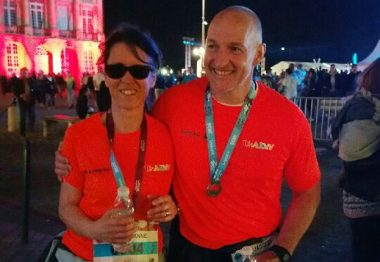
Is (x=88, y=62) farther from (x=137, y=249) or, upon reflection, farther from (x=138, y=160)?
(x=137, y=249)

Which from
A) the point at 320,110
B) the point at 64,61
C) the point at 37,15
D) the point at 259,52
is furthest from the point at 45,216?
the point at 37,15

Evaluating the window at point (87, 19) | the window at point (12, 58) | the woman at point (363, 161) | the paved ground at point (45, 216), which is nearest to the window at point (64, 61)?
the window at point (87, 19)

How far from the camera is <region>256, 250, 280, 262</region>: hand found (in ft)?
7.30

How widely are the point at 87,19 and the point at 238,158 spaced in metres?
53.5

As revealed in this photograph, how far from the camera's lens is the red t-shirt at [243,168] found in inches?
Answer: 91.8

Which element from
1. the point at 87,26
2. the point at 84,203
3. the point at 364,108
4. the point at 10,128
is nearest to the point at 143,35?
the point at 84,203

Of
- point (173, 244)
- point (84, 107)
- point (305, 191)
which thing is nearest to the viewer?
point (305, 191)

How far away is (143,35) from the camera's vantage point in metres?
2.33

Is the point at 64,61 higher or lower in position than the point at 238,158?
lower

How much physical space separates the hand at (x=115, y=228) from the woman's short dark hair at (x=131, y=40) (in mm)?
823

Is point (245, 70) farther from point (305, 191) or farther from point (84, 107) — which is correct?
point (84, 107)

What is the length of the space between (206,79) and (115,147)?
699mm

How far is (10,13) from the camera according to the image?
46469 millimetres

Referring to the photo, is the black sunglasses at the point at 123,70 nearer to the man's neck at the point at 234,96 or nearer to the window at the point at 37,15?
the man's neck at the point at 234,96
